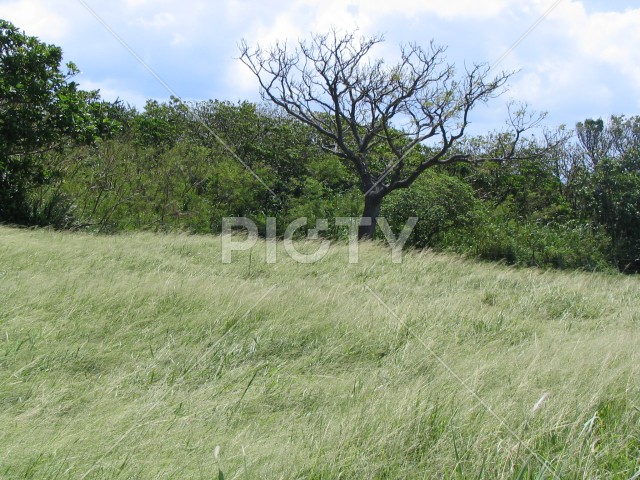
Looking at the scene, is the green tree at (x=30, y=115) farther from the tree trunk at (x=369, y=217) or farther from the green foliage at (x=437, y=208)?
the green foliage at (x=437, y=208)

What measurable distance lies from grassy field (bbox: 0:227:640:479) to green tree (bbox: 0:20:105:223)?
6904mm

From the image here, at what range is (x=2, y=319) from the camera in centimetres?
458

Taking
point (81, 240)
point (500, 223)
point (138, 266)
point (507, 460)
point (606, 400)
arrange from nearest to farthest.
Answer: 1. point (507, 460)
2. point (606, 400)
3. point (138, 266)
4. point (81, 240)
5. point (500, 223)

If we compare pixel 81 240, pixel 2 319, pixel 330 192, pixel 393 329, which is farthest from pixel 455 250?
pixel 2 319

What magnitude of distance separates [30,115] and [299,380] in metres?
11.6

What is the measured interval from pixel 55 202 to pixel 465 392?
12713 millimetres

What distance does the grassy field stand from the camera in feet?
8.53

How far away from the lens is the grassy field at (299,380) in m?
2.60

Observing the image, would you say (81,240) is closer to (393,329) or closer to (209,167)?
(393,329)

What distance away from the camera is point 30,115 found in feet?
42.9
